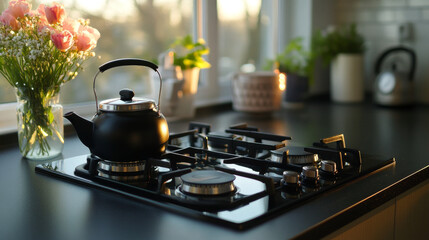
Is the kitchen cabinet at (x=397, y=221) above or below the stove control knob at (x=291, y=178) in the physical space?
below

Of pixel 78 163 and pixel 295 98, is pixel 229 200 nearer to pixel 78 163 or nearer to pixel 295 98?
pixel 78 163

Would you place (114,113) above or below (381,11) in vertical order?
below

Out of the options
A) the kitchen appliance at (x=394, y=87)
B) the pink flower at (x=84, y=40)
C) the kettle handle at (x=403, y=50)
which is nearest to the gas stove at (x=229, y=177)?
the pink flower at (x=84, y=40)

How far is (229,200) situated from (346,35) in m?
1.75

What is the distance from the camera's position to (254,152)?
1.26m

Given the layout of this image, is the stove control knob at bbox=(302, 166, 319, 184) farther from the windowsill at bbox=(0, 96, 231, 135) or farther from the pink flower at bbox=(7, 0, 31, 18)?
the windowsill at bbox=(0, 96, 231, 135)

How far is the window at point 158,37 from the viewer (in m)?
1.76

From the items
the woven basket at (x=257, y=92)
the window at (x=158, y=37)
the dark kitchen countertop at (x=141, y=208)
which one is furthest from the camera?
the woven basket at (x=257, y=92)

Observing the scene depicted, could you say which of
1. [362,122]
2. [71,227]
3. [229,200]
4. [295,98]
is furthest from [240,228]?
[295,98]

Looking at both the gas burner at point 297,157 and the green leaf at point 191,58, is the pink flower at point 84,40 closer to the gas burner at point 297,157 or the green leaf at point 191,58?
the gas burner at point 297,157

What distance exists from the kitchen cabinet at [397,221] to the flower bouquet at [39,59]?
721 mm

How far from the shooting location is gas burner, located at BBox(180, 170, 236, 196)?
0.91 metres

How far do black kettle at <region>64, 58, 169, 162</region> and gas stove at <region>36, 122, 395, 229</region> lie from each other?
27 mm

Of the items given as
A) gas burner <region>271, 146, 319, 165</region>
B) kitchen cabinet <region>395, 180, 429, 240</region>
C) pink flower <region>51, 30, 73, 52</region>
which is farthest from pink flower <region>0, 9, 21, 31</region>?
kitchen cabinet <region>395, 180, 429, 240</region>
